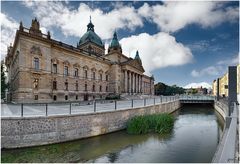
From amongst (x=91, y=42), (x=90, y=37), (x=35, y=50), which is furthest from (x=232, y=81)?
(x=90, y=37)

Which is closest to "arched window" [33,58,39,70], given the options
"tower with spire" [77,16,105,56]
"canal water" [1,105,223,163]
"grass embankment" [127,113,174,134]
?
"grass embankment" [127,113,174,134]

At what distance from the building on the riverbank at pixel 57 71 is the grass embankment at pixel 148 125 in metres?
21.4

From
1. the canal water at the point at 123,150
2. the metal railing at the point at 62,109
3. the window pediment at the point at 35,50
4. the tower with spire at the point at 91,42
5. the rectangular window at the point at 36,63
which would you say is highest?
the tower with spire at the point at 91,42

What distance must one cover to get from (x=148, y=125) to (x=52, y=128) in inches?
345

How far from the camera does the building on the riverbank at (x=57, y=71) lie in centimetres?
3070

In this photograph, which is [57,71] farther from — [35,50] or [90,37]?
[90,37]

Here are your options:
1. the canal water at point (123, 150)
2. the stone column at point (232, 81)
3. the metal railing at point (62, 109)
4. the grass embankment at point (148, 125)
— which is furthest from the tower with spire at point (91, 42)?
the stone column at point (232, 81)

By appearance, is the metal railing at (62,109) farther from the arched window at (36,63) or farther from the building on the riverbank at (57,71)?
the arched window at (36,63)

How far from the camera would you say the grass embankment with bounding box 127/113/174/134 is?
16505 millimetres

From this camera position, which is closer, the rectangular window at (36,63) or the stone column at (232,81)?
the stone column at (232,81)

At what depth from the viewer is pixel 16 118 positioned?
11.3 metres

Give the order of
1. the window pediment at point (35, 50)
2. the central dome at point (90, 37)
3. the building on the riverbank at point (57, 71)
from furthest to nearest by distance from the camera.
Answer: the central dome at point (90, 37)
the window pediment at point (35, 50)
the building on the riverbank at point (57, 71)

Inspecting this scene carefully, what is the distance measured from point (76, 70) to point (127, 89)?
80.7 ft

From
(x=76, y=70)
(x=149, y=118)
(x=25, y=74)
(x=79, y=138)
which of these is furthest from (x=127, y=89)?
(x=79, y=138)
